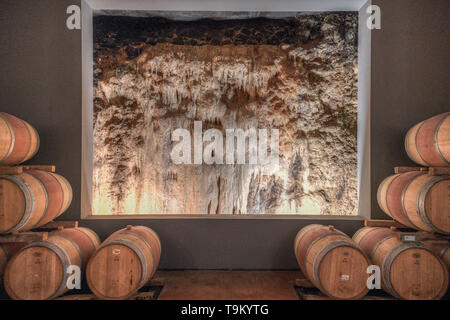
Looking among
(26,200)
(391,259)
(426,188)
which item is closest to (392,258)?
(391,259)

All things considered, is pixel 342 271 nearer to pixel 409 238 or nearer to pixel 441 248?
pixel 409 238

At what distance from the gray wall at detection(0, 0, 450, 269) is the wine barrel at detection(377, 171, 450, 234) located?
1.97 ft

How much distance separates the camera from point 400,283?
2.47 metres

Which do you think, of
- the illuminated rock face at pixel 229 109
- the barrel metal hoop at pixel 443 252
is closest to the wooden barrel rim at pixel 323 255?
the barrel metal hoop at pixel 443 252

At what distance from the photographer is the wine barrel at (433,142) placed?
96.2 inches

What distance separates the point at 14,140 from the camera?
256 centimetres

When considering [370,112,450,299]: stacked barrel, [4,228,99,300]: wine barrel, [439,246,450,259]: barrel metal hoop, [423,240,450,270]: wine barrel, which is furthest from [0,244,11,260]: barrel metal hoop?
[439,246,450,259]: barrel metal hoop

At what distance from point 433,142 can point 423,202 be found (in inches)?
22.7

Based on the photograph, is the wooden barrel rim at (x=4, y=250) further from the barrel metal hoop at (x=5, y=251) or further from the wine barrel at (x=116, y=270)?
the wine barrel at (x=116, y=270)

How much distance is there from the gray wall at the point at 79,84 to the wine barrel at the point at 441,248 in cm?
73

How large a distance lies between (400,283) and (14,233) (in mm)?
3582

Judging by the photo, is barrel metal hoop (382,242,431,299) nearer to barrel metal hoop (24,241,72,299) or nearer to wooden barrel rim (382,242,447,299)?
wooden barrel rim (382,242,447,299)

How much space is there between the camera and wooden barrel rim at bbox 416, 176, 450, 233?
2.42m
